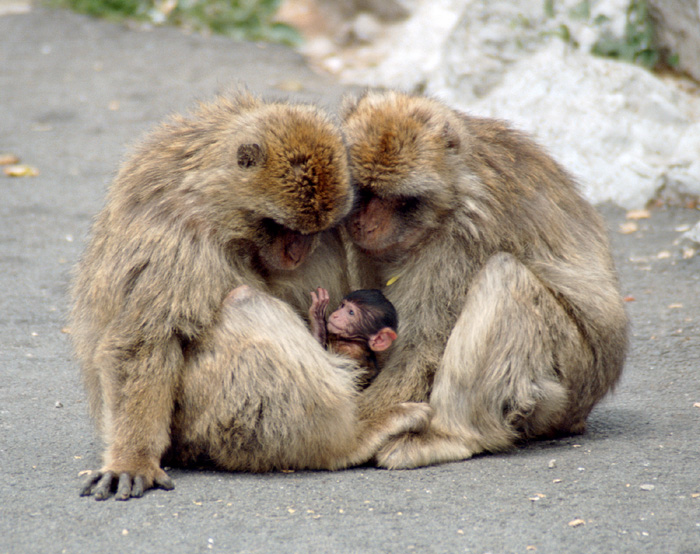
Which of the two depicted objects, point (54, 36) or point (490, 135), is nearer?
point (490, 135)

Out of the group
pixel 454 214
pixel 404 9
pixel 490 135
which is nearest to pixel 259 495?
pixel 454 214

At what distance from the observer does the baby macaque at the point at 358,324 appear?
13.3 ft

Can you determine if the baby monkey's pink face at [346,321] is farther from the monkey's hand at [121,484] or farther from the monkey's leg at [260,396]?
the monkey's hand at [121,484]

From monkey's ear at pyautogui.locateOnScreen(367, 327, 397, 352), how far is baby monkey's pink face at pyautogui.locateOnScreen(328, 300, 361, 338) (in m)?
0.10

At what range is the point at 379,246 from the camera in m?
4.00

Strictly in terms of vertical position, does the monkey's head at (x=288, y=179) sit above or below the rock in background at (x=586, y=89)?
above

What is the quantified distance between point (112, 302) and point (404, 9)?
31.7 feet

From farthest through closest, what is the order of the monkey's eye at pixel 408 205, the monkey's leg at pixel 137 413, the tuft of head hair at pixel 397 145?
the monkey's eye at pixel 408 205, the tuft of head hair at pixel 397 145, the monkey's leg at pixel 137 413

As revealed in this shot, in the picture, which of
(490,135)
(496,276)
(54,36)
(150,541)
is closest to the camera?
(150,541)

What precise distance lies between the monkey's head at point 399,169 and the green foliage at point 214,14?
8.77 metres

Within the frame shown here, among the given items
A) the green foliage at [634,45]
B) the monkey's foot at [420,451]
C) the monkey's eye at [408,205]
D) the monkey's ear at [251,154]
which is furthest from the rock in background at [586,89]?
the monkey's foot at [420,451]

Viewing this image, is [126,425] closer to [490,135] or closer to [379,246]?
[379,246]

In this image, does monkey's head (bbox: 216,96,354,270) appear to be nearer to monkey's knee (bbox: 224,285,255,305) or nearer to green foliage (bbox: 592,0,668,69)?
monkey's knee (bbox: 224,285,255,305)

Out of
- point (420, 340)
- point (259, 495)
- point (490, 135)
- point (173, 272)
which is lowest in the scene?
point (259, 495)
